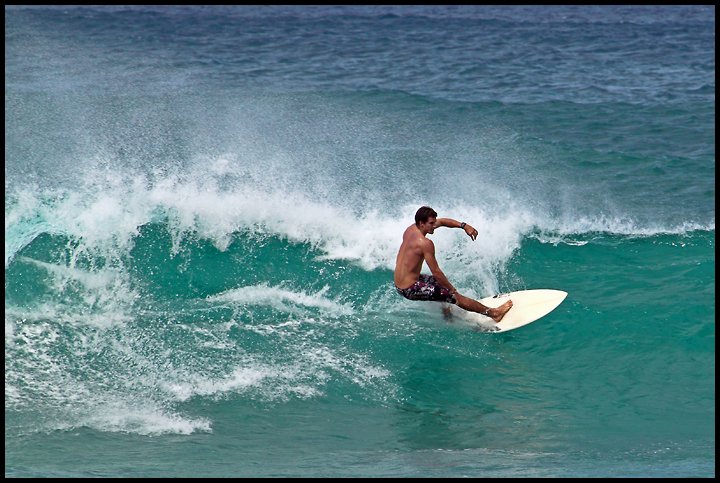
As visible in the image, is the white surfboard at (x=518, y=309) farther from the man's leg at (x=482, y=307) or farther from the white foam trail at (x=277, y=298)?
the white foam trail at (x=277, y=298)

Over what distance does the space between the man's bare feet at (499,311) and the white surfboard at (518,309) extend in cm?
6

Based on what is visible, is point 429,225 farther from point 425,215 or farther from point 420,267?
point 420,267

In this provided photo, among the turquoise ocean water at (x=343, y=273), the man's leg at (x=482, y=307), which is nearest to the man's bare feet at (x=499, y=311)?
the man's leg at (x=482, y=307)

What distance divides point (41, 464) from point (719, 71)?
19.8 m

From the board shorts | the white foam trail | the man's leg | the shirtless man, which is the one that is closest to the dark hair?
the shirtless man

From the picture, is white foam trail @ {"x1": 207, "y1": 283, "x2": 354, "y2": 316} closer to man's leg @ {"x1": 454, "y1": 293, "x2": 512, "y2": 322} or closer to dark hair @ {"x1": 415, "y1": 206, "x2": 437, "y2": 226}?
man's leg @ {"x1": 454, "y1": 293, "x2": 512, "y2": 322}

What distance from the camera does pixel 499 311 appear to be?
766 centimetres

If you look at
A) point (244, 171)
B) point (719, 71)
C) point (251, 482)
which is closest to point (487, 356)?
point (251, 482)

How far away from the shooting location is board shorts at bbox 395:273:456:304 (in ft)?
23.6

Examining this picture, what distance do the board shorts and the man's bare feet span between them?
0.63 meters

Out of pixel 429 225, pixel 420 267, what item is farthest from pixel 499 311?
pixel 429 225

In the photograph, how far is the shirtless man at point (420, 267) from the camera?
270 inches

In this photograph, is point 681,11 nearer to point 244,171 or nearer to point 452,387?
point 244,171

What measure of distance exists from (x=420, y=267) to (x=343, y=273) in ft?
6.24
